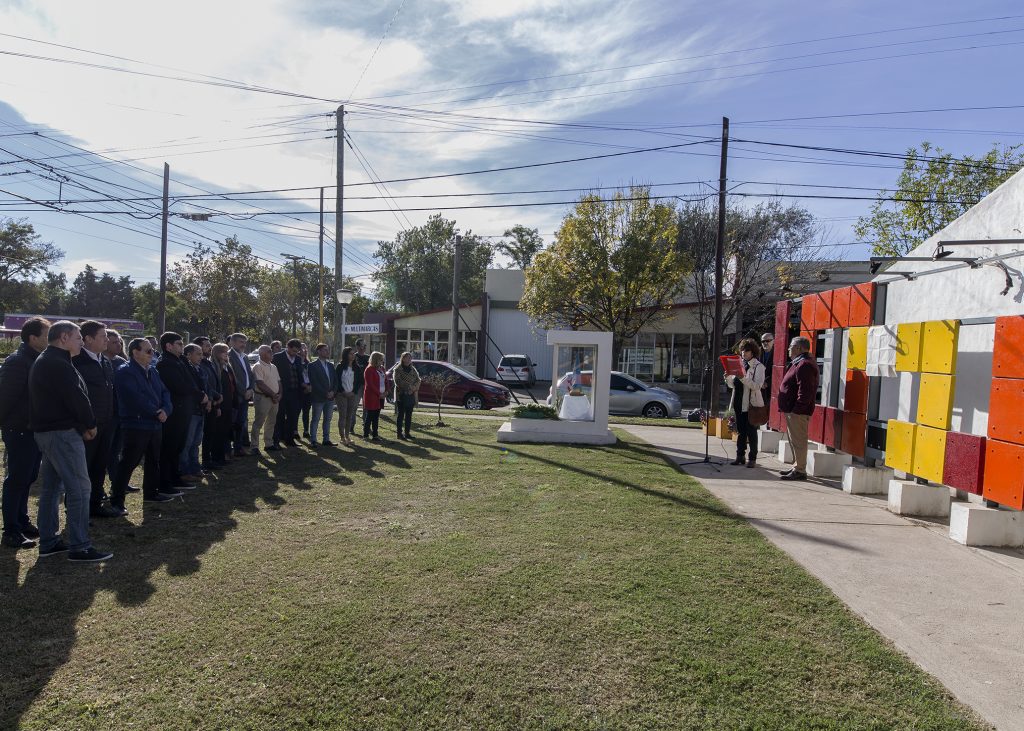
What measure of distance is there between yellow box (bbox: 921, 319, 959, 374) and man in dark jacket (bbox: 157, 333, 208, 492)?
848 centimetres

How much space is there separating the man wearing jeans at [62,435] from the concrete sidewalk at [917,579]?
578 centimetres

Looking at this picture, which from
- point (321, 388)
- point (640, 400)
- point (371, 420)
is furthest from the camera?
point (640, 400)

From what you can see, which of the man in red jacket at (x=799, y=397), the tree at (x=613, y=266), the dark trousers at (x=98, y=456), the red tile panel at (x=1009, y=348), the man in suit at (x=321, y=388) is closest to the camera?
the red tile panel at (x=1009, y=348)

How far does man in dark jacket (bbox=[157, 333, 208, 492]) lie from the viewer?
7.34m

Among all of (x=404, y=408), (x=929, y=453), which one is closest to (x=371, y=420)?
(x=404, y=408)

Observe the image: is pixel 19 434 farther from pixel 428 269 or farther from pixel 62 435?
pixel 428 269

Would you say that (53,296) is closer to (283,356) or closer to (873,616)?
(283,356)

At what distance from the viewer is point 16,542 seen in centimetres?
523

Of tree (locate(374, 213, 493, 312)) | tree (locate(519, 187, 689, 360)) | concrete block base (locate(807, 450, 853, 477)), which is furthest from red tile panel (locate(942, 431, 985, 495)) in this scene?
tree (locate(374, 213, 493, 312))

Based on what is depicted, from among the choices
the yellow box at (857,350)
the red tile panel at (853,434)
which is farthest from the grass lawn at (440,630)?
the yellow box at (857,350)

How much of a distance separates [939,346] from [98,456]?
8657 mm

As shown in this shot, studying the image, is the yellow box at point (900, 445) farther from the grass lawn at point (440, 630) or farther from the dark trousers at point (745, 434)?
the grass lawn at point (440, 630)

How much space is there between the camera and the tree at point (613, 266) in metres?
25.8

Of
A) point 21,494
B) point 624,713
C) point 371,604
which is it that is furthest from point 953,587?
point 21,494
